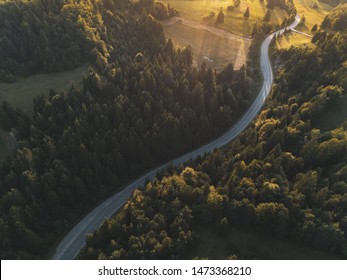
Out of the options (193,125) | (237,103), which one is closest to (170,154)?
(193,125)

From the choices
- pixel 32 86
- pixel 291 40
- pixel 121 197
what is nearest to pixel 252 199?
pixel 121 197

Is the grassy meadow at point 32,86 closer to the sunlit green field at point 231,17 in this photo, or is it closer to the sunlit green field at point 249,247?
the sunlit green field at point 249,247

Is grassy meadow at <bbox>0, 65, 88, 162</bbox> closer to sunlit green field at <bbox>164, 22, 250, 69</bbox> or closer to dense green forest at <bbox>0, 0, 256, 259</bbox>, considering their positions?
dense green forest at <bbox>0, 0, 256, 259</bbox>

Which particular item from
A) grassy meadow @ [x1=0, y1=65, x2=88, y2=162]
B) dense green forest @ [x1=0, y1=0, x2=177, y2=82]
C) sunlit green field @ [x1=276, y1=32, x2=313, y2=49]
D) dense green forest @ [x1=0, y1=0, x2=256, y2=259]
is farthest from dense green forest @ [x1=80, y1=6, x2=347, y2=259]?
sunlit green field @ [x1=276, y1=32, x2=313, y2=49]

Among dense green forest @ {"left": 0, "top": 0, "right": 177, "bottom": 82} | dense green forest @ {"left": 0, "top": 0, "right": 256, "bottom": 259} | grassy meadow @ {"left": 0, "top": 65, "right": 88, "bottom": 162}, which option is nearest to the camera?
dense green forest @ {"left": 0, "top": 0, "right": 256, "bottom": 259}

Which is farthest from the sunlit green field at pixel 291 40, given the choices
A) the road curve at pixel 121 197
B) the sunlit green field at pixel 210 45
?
the road curve at pixel 121 197

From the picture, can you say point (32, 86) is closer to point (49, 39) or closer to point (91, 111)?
point (49, 39)
